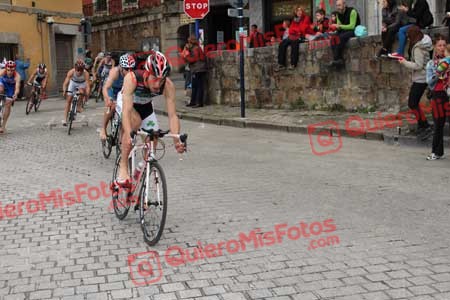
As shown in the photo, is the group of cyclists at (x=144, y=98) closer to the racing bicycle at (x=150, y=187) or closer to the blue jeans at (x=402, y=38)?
the racing bicycle at (x=150, y=187)

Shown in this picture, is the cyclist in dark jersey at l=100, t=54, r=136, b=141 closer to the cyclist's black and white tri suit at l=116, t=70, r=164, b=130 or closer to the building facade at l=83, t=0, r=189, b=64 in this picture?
the cyclist's black and white tri suit at l=116, t=70, r=164, b=130

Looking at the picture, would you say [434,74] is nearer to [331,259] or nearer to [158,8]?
[331,259]

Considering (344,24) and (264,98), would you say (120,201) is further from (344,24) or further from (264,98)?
(264,98)

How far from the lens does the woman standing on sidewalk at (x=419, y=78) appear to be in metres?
10.4

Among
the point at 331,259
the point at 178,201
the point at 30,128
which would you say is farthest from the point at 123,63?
the point at 30,128

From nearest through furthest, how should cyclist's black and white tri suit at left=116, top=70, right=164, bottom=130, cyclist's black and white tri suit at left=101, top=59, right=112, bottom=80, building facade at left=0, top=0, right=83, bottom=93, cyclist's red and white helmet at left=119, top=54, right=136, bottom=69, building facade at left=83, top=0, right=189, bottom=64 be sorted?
Answer: cyclist's black and white tri suit at left=116, top=70, right=164, bottom=130 < cyclist's red and white helmet at left=119, top=54, right=136, bottom=69 < cyclist's black and white tri suit at left=101, top=59, right=112, bottom=80 < building facade at left=0, top=0, right=83, bottom=93 < building facade at left=83, top=0, right=189, bottom=64

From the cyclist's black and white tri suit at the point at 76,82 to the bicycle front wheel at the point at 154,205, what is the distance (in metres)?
8.61

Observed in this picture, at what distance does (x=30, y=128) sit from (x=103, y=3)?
26.6 m

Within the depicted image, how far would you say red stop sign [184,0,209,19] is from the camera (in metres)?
15.0

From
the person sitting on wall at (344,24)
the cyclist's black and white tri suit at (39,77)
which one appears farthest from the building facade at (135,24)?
the person sitting on wall at (344,24)

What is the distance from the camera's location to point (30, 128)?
14.6 m

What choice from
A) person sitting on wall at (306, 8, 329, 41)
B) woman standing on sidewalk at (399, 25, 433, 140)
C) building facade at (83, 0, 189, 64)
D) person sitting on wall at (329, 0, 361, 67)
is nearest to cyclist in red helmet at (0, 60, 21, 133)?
person sitting on wall at (306, 8, 329, 41)

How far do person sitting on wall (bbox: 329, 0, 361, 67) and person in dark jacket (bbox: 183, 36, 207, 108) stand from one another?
519cm

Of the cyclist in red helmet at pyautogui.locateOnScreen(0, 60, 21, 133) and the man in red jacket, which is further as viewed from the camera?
the man in red jacket
